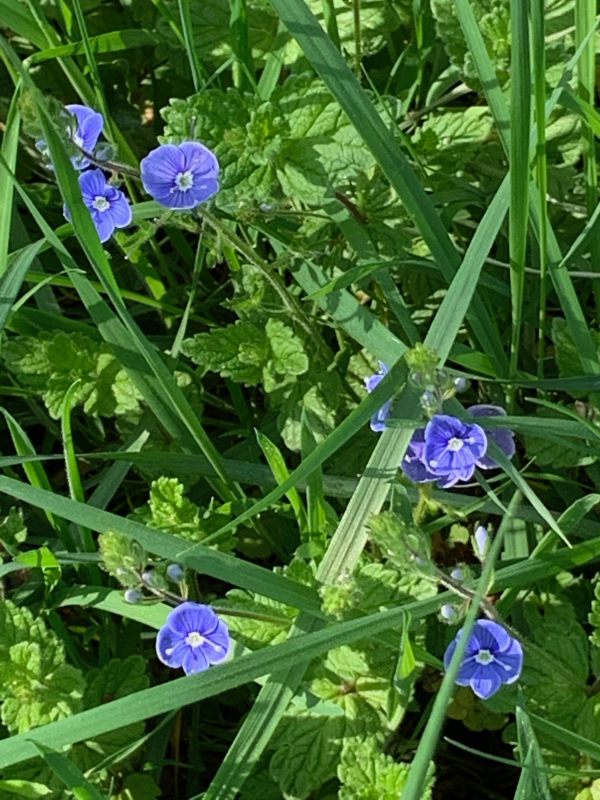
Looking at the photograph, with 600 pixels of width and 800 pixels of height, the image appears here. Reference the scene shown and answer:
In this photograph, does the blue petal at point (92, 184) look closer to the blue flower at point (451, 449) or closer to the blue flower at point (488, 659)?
the blue flower at point (451, 449)

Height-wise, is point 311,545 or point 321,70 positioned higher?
point 321,70

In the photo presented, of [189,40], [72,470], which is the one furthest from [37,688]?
[189,40]

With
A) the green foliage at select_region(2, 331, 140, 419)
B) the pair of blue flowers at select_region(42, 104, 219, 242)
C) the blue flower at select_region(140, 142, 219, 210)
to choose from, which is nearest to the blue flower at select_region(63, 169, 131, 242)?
the pair of blue flowers at select_region(42, 104, 219, 242)

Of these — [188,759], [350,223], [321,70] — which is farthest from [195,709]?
[321,70]

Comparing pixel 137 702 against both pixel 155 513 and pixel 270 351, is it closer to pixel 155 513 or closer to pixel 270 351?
pixel 155 513

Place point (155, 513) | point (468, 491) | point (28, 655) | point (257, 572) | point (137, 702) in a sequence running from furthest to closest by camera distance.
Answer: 1. point (468, 491)
2. point (155, 513)
3. point (28, 655)
4. point (257, 572)
5. point (137, 702)

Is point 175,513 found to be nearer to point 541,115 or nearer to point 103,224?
point 103,224
